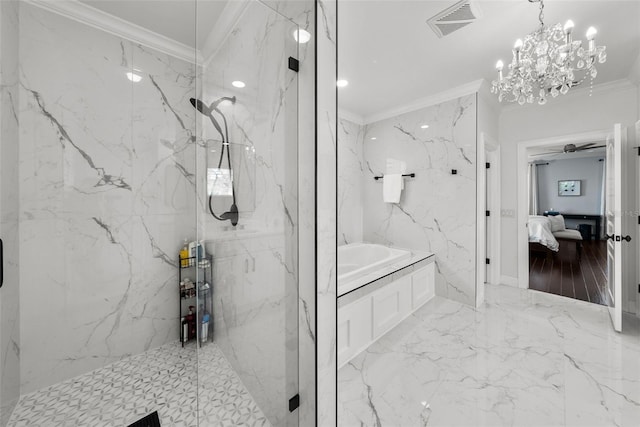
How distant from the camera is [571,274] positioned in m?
3.73

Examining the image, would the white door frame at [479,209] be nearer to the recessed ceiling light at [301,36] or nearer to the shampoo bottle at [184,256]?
the recessed ceiling light at [301,36]

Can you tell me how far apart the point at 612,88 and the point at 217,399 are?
454 centimetres

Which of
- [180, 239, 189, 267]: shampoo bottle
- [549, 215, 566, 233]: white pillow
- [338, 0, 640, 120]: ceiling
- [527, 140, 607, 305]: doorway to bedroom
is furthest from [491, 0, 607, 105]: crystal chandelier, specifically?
[549, 215, 566, 233]: white pillow

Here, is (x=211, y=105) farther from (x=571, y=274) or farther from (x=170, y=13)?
(x=571, y=274)

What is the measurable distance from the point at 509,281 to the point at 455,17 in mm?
3145

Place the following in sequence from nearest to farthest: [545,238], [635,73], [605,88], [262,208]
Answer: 1. [262,208]
2. [635,73]
3. [605,88]
4. [545,238]

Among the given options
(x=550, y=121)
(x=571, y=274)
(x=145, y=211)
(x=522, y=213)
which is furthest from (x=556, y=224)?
(x=145, y=211)

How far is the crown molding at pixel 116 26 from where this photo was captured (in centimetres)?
157

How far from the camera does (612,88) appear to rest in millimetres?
2660

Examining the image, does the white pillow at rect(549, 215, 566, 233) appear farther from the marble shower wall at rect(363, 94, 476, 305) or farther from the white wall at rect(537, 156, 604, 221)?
the marble shower wall at rect(363, 94, 476, 305)

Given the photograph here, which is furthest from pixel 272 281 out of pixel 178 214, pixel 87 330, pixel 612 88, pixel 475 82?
pixel 612 88

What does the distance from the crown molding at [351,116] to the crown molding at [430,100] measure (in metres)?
0.07

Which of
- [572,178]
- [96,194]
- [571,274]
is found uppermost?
[572,178]

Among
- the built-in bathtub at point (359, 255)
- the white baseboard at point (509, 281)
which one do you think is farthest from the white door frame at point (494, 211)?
the built-in bathtub at point (359, 255)
